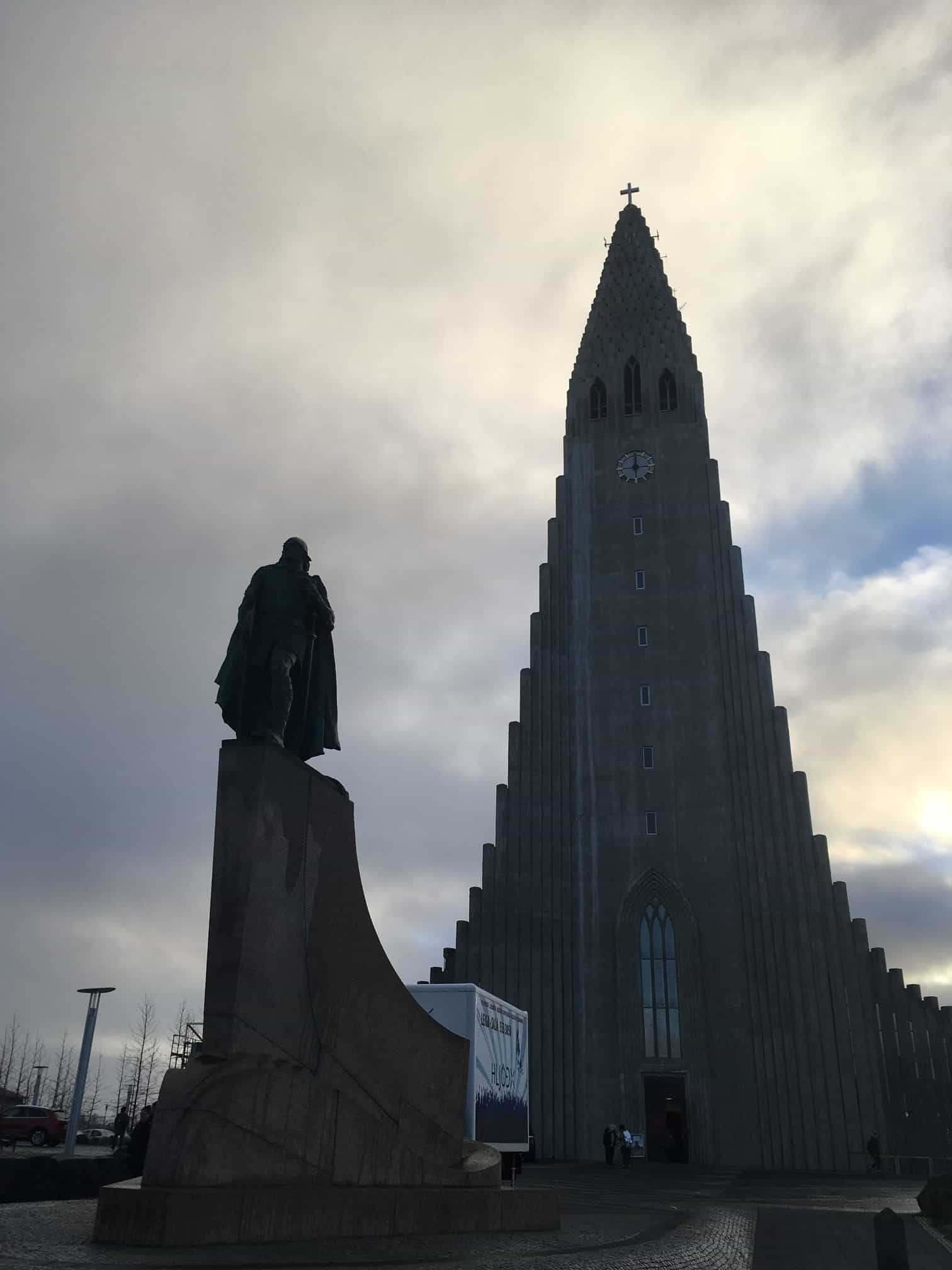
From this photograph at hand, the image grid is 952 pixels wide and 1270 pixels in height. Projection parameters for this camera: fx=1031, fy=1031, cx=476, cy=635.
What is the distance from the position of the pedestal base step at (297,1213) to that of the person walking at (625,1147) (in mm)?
27277

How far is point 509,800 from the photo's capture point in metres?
43.6

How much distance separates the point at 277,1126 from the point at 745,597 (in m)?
39.7

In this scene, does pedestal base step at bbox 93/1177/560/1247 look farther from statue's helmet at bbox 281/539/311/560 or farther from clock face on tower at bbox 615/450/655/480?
clock face on tower at bbox 615/450/655/480

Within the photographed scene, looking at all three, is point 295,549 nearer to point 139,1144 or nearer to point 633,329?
point 139,1144

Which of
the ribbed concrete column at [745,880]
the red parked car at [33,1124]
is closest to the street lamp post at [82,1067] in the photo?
the red parked car at [33,1124]

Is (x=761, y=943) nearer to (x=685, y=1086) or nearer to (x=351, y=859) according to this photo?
(x=685, y=1086)

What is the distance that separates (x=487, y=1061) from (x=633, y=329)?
4102 cm

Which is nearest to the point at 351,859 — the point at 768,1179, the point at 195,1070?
the point at 195,1070

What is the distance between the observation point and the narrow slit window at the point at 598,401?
51.6 metres

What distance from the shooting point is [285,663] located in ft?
35.6

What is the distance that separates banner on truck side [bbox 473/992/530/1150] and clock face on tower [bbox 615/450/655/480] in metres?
29.6

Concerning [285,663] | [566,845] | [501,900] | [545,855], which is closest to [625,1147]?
[501,900]

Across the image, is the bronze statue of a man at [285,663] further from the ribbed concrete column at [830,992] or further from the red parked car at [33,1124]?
the ribbed concrete column at [830,992]

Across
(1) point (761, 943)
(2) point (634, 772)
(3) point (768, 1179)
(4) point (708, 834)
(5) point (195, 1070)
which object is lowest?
(3) point (768, 1179)
